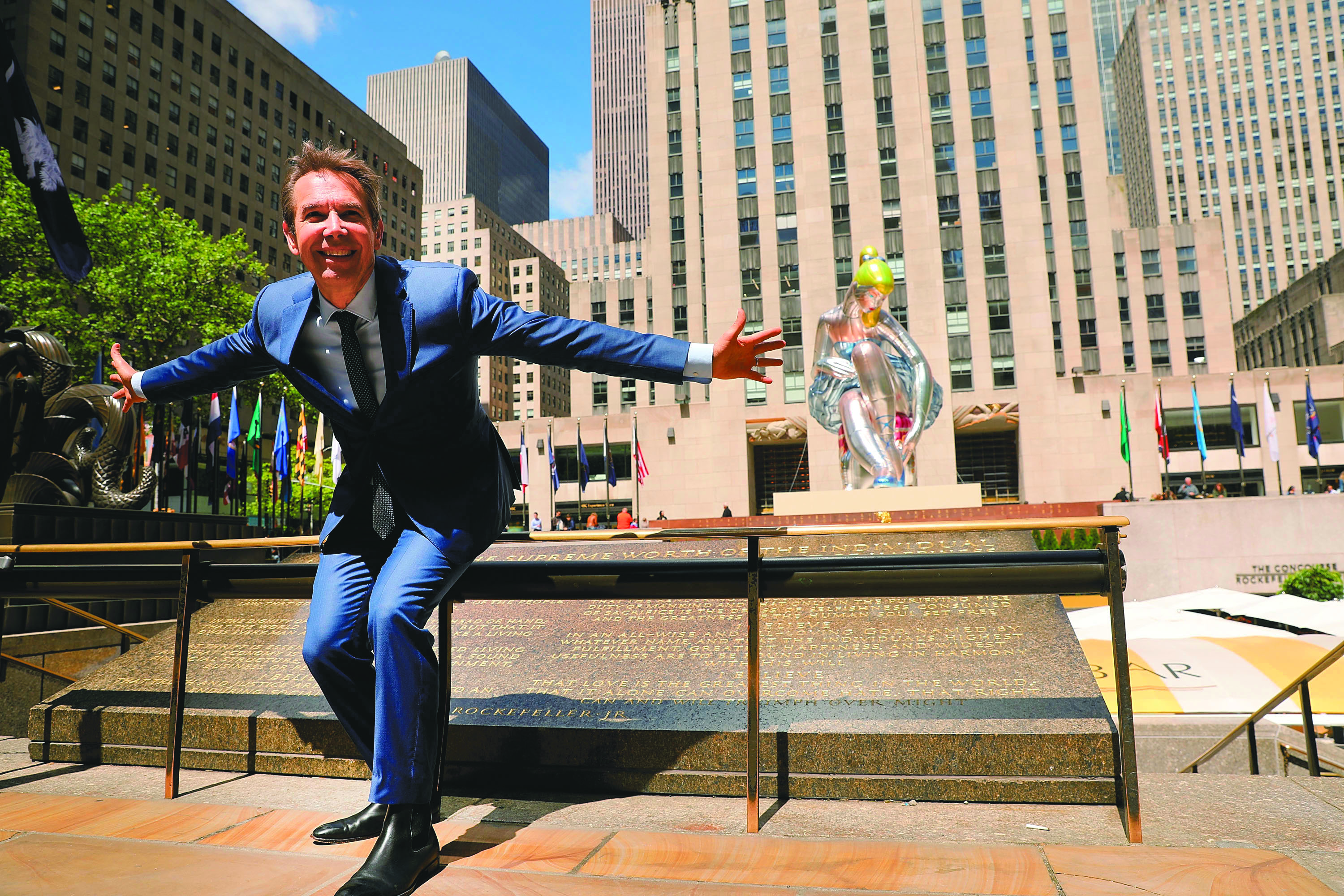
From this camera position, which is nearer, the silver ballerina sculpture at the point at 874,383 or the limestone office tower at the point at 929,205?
the silver ballerina sculpture at the point at 874,383

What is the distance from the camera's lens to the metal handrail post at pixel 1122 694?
265 centimetres

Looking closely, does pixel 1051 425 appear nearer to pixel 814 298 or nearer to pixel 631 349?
pixel 814 298

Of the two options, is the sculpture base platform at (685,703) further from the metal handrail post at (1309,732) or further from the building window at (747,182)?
the building window at (747,182)

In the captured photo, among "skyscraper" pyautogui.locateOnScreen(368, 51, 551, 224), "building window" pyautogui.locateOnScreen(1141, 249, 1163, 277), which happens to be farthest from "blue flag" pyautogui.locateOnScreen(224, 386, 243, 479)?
"skyscraper" pyautogui.locateOnScreen(368, 51, 551, 224)

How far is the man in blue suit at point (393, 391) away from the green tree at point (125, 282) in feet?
109

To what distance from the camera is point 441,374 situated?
9.05 feet

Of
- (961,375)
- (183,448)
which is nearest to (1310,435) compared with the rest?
(961,375)

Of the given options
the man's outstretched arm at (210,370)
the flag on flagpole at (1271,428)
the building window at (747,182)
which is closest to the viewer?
the man's outstretched arm at (210,370)

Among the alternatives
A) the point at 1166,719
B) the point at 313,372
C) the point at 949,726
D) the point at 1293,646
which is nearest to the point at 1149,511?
the point at 1293,646

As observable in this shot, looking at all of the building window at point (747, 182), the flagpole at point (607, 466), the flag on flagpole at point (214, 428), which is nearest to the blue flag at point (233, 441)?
the flag on flagpole at point (214, 428)

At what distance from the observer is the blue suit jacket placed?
2.73 metres

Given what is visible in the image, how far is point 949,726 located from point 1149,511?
26190 mm

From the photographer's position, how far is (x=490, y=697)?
378 centimetres

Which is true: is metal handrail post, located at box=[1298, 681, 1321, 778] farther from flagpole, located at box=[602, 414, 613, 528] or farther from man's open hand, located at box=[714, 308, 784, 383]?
flagpole, located at box=[602, 414, 613, 528]
